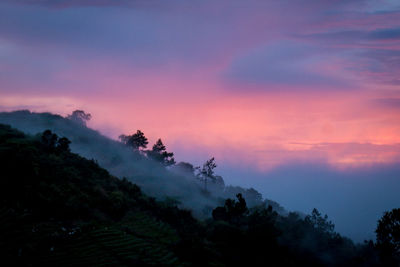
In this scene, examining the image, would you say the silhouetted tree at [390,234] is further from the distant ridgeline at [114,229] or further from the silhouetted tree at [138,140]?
the silhouetted tree at [138,140]

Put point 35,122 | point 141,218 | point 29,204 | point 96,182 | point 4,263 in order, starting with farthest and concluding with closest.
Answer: point 35,122, point 96,182, point 141,218, point 29,204, point 4,263

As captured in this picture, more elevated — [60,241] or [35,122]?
[35,122]

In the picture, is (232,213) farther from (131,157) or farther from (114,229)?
(131,157)

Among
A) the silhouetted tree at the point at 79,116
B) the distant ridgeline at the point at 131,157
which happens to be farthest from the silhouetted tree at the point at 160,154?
the silhouetted tree at the point at 79,116

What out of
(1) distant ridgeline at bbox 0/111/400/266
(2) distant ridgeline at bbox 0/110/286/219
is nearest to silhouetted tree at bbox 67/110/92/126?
(2) distant ridgeline at bbox 0/110/286/219

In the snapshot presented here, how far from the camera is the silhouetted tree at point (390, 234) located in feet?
134

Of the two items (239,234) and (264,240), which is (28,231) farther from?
(264,240)

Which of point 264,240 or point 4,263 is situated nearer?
point 4,263

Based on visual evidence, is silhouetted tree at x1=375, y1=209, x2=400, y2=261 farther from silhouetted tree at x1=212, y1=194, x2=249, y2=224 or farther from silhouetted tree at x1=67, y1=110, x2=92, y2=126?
silhouetted tree at x1=67, y1=110, x2=92, y2=126

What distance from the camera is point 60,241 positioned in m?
18.6

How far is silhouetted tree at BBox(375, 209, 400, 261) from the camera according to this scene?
40812mm

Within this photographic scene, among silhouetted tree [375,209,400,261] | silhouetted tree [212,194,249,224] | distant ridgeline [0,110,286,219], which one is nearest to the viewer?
silhouetted tree [212,194,249,224]

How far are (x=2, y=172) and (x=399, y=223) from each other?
48.8 m

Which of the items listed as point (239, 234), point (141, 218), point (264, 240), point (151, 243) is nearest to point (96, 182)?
point (141, 218)
